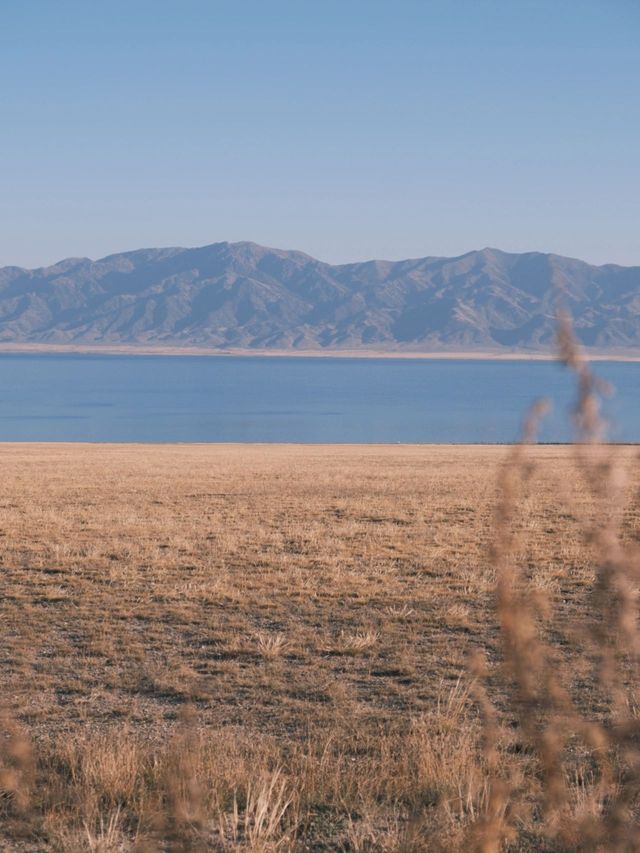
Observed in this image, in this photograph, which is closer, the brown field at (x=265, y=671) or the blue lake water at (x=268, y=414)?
the brown field at (x=265, y=671)

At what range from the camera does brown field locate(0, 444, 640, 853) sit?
16.9 feet

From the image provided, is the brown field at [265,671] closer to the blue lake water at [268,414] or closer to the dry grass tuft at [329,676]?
the dry grass tuft at [329,676]


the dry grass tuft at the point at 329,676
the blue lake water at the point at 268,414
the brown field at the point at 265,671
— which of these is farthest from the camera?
the blue lake water at the point at 268,414

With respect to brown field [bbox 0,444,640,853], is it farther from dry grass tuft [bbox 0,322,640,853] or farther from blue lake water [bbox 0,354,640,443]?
blue lake water [bbox 0,354,640,443]

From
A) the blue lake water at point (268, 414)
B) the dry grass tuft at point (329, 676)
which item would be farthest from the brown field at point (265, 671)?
the blue lake water at point (268, 414)

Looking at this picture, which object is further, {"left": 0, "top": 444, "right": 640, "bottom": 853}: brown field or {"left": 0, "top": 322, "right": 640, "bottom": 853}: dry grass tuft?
{"left": 0, "top": 444, "right": 640, "bottom": 853}: brown field

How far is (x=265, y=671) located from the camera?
Result: 890 centimetres

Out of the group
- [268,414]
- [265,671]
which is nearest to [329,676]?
[265,671]

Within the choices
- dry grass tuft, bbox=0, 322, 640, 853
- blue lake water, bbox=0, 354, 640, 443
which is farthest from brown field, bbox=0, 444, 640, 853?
blue lake water, bbox=0, 354, 640, 443

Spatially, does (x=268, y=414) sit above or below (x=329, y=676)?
below

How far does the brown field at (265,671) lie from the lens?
514 centimetres

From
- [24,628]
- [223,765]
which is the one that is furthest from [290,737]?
[24,628]

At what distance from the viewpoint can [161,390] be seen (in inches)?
7677

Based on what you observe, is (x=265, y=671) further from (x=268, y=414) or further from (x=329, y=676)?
(x=268, y=414)
